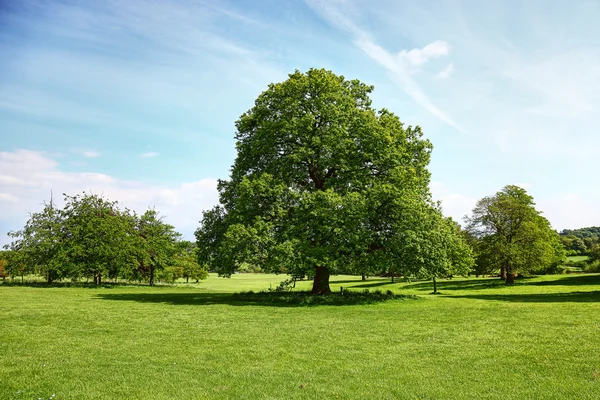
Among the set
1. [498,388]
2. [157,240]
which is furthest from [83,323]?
[157,240]

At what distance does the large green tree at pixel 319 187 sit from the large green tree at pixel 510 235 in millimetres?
28085

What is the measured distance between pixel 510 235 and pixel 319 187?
1502 inches

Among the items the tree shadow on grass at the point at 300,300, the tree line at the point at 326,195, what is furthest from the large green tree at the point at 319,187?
the tree shadow on grass at the point at 300,300

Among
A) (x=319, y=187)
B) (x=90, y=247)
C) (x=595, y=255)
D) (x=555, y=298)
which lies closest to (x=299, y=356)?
(x=319, y=187)

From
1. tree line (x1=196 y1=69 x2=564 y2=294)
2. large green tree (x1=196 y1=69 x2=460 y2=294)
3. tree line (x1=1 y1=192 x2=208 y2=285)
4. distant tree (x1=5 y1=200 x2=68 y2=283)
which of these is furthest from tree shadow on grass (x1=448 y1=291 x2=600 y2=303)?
distant tree (x1=5 y1=200 x2=68 y2=283)

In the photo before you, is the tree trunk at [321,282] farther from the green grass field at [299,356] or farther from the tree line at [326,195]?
the green grass field at [299,356]

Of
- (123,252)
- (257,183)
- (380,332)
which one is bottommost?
(380,332)

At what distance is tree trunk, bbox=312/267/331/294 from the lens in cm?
3441

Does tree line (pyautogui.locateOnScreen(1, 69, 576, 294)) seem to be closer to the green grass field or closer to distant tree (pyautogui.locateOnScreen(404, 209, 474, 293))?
distant tree (pyautogui.locateOnScreen(404, 209, 474, 293))

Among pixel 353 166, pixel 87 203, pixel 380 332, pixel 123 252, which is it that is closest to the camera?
pixel 380 332

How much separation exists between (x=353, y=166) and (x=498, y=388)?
24.9 m

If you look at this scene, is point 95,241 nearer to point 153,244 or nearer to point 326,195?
point 153,244

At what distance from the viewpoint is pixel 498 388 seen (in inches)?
394

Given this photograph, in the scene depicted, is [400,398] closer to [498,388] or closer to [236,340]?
[498,388]
